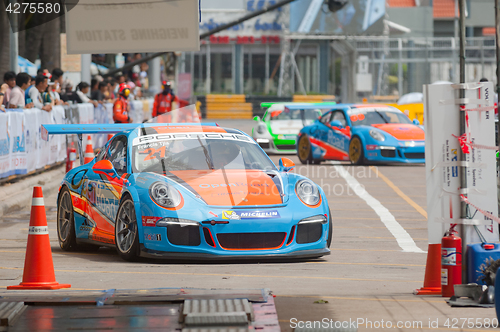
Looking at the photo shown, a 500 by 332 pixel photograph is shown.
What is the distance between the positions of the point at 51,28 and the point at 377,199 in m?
17.2

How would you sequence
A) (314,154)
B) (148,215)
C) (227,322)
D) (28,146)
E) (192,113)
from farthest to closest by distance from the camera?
(314,154) < (28,146) < (192,113) < (148,215) < (227,322)

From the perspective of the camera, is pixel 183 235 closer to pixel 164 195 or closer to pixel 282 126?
pixel 164 195

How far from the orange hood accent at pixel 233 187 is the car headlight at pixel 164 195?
0.21m

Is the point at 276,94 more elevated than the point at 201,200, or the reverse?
the point at 276,94

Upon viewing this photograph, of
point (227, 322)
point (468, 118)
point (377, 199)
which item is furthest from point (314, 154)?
point (227, 322)

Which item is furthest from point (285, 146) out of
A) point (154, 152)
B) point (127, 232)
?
point (127, 232)

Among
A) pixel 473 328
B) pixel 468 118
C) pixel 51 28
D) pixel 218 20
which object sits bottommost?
pixel 473 328

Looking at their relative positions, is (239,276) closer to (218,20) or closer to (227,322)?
(227,322)

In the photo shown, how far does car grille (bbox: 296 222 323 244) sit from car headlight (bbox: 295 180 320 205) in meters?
0.23

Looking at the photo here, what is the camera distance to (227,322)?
4992 millimetres

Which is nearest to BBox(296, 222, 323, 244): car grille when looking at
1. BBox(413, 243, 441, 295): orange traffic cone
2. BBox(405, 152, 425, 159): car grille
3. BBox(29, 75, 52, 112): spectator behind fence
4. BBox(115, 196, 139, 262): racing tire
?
BBox(115, 196, 139, 262): racing tire

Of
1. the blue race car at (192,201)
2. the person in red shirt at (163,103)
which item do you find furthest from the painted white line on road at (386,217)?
the person in red shirt at (163,103)

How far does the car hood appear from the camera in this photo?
2333 cm

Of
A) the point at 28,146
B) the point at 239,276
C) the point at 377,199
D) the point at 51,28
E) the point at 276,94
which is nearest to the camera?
the point at 239,276
